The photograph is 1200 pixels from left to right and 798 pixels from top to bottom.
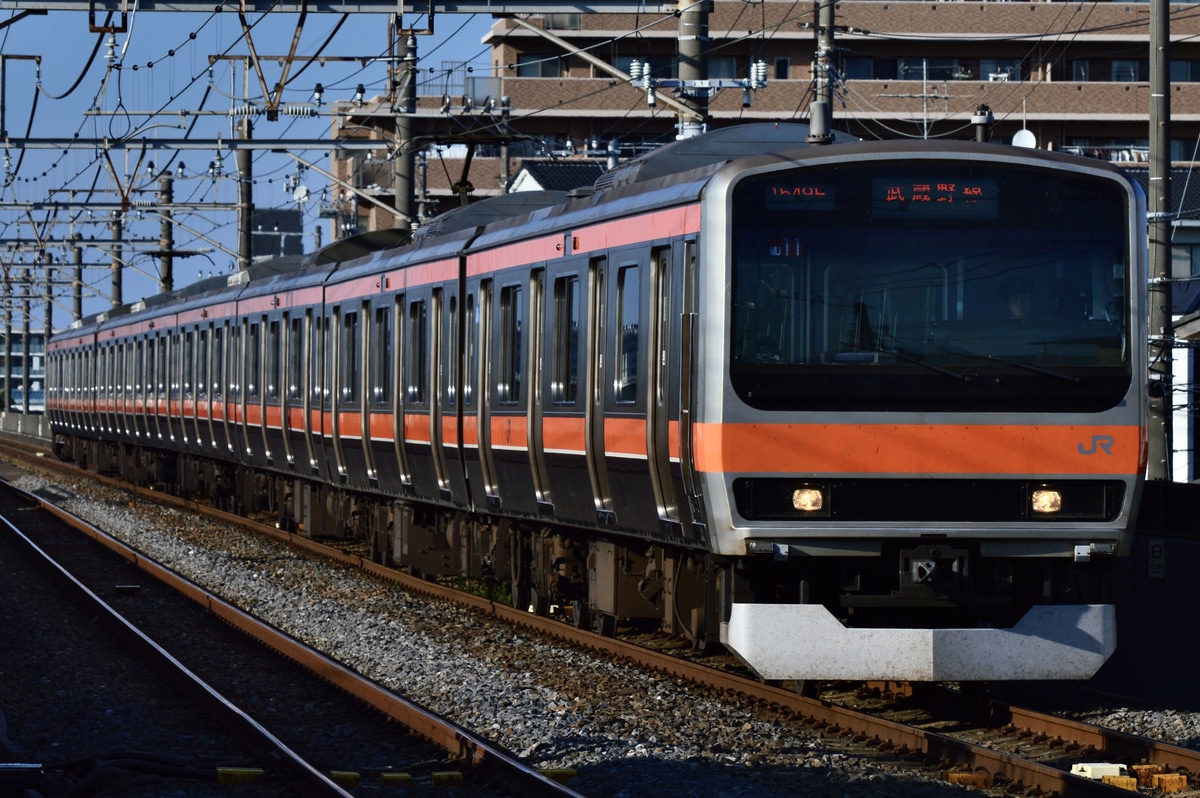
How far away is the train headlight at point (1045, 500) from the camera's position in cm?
953

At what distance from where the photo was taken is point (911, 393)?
9.41 metres

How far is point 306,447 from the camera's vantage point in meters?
20.4

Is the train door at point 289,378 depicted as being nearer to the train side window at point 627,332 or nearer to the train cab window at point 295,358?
the train cab window at point 295,358

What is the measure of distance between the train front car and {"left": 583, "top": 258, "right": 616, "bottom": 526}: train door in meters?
1.97

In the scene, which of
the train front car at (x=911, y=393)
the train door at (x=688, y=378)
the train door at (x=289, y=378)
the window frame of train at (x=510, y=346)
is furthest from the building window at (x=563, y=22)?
the train front car at (x=911, y=393)

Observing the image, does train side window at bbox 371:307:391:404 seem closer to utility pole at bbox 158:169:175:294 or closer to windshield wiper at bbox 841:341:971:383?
windshield wiper at bbox 841:341:971:383

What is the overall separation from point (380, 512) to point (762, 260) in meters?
9.77

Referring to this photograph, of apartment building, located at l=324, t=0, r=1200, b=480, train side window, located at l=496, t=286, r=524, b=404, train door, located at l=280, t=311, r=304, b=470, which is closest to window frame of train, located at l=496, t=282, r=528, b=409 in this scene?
train side window, located at l=496, t=286, r=524, b=404

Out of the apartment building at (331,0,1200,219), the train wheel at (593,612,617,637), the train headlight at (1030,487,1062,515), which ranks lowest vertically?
the train wheel at (593,612,617,637)

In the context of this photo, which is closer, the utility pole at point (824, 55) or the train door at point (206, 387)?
the utility pole at point (824, 55)

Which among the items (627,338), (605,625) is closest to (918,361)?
(627,338)

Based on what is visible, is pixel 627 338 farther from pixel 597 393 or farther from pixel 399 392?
pixel 399 392

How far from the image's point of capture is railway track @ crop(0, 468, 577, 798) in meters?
8.56

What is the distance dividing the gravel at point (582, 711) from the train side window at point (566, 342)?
1.70 meters
